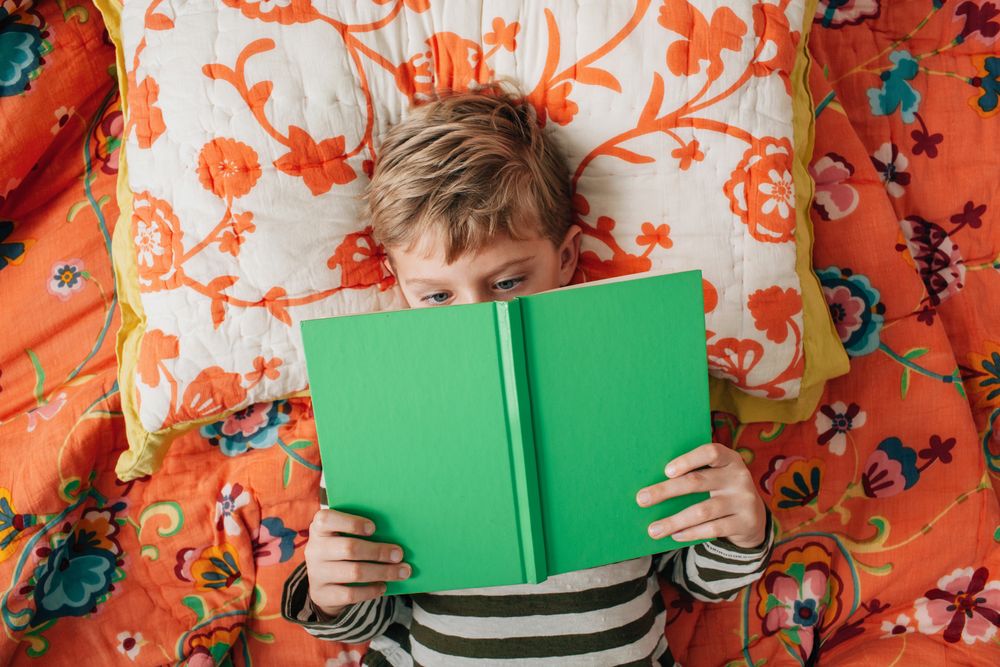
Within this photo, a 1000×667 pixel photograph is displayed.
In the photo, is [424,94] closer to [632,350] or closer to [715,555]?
[632,350]

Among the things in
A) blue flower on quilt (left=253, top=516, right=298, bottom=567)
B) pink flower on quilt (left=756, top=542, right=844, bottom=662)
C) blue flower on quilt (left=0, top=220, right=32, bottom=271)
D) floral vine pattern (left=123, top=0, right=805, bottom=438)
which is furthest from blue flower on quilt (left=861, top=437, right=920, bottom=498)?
blue flower on quilt (left=0, top=220, right=32, bottom=271)

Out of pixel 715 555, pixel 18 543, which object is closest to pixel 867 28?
pixel 715 555

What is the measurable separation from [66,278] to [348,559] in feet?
2.01

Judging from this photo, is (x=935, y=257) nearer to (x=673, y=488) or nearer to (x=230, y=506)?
(x=673, y=488)

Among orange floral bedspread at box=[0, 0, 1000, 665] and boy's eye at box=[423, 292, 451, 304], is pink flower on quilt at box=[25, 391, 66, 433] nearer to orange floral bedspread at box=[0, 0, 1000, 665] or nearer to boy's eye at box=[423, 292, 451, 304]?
orange floral bedspread at box=[0, 0, 1000, 665]

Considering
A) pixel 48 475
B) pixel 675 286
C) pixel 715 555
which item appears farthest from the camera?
pixel 48 475

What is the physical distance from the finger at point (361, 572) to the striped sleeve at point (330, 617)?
4.4 inches

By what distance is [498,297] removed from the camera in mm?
815

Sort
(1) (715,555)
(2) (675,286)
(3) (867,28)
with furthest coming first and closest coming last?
1. (3) (867,28)
2. (1) (715,555)
3. (2) (675,286)

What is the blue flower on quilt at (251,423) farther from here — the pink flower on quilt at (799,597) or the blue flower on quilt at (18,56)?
the pink flower on quilt at (799,597)

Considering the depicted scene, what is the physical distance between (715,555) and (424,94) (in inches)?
24.3

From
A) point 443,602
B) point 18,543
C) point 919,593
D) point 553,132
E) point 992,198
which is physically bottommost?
point 919,593

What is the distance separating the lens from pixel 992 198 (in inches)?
40.5

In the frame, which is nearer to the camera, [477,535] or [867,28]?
[477,535]
